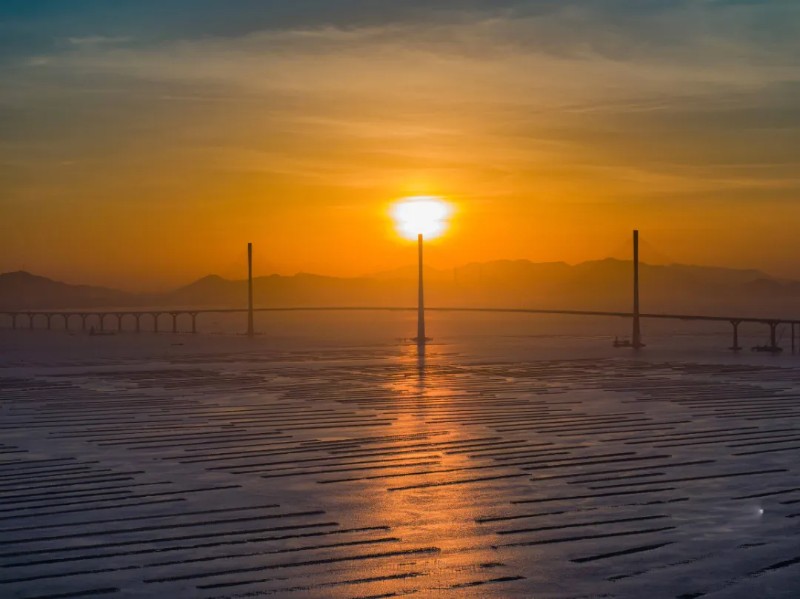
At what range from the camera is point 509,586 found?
800cm

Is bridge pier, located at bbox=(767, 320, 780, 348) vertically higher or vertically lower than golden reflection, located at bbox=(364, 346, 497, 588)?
higher

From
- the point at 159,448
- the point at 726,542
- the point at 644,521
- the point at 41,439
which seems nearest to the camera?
the point at 726,542

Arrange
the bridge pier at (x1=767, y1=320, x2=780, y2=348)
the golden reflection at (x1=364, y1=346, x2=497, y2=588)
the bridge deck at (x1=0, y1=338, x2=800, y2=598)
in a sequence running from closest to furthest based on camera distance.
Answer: the bridge deck at (x1=0, y1=338, x2=800, y2=598), the golden reflection at (x1=364, y1=346, x2=497, y2=588), the bridge pier at (x1=767, y1=320, x2=780, y2=348)

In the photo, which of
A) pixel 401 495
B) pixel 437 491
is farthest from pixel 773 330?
pixel 401 495

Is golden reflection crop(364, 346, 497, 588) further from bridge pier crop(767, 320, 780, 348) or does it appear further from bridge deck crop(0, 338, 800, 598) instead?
bridge pier crop(767, 320, 780, 348)

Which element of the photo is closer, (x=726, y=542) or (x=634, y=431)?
(x=726, y=542)

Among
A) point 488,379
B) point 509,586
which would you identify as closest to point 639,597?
point 509,586

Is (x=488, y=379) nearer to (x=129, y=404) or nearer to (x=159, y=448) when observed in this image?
(x=129, y=404)

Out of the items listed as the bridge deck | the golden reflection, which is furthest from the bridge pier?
the golden reflection

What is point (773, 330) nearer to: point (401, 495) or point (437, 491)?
point (437, 491)

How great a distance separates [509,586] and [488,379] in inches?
830

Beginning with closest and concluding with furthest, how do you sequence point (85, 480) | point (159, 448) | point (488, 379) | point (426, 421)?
point (85, 480), point (159, 448), point (426, 421), point (488, 379)

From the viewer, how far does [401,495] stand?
11586mm

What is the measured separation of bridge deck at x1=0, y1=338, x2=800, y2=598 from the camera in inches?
327
